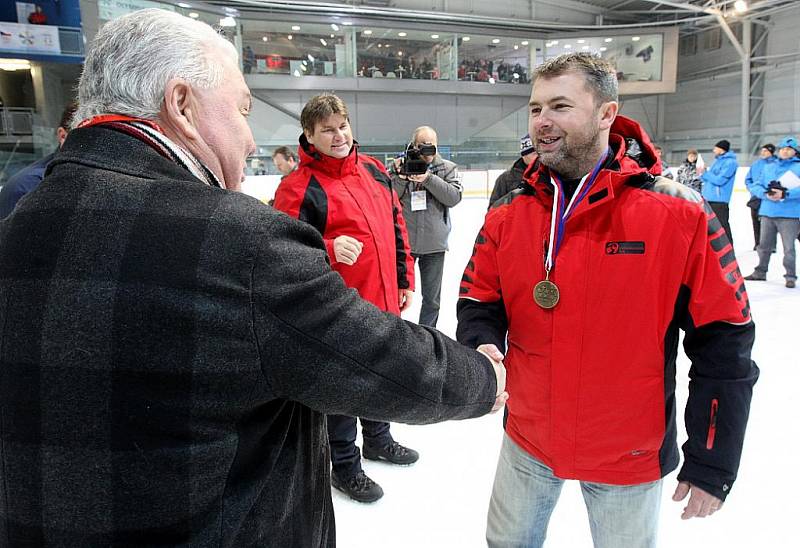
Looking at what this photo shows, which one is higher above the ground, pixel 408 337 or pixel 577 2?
pixel 577 2

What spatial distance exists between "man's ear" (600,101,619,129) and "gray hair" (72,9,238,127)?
3.22 feet

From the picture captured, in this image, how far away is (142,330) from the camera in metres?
0.69

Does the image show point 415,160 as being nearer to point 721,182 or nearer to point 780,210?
point 780,210

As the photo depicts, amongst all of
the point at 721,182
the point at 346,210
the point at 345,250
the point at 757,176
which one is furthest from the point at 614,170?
the point at 721,182

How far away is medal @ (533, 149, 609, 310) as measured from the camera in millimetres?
1382

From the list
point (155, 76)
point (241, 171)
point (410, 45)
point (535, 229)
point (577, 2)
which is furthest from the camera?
point (577, 2)

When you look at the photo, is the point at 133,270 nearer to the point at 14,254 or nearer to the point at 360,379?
the point at 14,254

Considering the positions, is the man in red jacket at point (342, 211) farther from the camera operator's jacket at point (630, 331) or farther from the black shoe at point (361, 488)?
the camera operator's jacket at point (630, 331)

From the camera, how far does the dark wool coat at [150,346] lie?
0.69 meters

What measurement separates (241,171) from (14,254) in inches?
14.4

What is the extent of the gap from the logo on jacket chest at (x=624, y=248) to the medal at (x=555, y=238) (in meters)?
0.12

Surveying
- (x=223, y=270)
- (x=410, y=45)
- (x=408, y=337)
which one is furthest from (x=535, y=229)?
(x=410, y=45)

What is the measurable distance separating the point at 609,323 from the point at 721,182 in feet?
24.0

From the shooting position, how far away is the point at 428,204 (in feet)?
13.0
